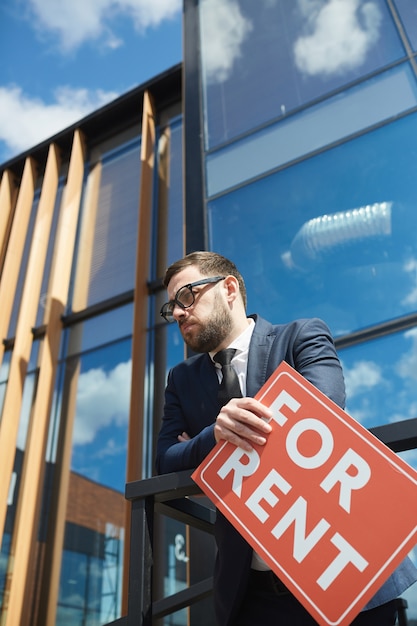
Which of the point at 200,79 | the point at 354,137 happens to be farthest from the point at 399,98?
the point at 200,79

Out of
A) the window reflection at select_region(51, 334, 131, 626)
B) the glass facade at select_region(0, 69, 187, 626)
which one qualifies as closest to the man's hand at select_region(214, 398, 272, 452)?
the glass facade at select_region(0, 69, 187, 626)

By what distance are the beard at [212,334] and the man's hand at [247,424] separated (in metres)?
0.47

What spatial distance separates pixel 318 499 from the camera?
906mm

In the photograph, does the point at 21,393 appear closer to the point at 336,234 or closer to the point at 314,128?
the point at 336,234

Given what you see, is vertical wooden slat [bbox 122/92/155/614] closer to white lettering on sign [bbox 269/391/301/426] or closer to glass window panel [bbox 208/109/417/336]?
glass window panel [bbox 208/109/417/336]

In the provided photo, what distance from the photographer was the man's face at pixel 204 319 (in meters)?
1.55

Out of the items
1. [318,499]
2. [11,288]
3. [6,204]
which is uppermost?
[6,204]

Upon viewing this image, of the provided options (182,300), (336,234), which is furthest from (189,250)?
(182,300)

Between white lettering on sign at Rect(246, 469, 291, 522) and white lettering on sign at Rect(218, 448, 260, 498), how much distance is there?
32 mm

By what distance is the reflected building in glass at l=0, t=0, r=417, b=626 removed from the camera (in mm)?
3674

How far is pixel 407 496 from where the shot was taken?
84 centimetres

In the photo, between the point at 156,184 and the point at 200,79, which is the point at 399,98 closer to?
the point at 200,79

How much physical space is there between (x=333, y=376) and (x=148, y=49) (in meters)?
7.36

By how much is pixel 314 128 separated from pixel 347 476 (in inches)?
160
